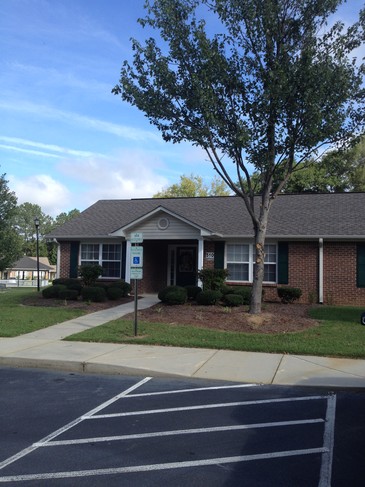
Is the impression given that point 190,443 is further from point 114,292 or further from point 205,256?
point 205,256

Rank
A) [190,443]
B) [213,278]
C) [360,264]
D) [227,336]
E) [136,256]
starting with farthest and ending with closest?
[360,264] → [213,278] → [136,256] → [227,336] → [190,443]

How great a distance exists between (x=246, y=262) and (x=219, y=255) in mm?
1162

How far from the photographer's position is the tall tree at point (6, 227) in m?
29.0

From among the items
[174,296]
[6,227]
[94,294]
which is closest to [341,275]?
[174,296]

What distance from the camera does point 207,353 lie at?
9.51 metres

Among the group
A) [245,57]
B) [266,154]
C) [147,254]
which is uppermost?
[245,57]

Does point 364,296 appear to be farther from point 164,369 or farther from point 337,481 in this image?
point 337,481

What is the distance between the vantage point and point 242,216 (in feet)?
68.0

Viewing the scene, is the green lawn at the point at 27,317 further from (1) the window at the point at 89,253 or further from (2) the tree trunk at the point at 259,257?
(2) the tree trunk at the point at 259,257

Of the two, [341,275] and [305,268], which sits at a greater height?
[305,268]

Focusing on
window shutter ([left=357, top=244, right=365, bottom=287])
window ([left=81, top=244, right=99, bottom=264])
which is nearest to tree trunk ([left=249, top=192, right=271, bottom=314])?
window shutter ([left=357, top=244, right=365, bottom=287])

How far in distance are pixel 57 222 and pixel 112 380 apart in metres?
111

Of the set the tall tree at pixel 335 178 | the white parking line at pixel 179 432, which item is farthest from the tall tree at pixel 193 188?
the white parking line at pixel 179 432

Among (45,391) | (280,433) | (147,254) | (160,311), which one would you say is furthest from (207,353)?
(147,254)
